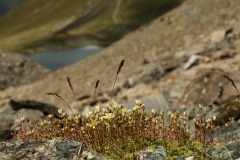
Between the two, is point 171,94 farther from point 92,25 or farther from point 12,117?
point 92,25

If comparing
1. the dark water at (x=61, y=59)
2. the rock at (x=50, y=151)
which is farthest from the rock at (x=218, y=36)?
the dark water at (x=61, y=59)

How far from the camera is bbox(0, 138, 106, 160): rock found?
6.18 metres

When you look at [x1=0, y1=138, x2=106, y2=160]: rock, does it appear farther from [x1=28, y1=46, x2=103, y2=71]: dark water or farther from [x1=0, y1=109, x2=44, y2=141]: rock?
[x1=28, y1=46, x2=103, y2=71]: dark water

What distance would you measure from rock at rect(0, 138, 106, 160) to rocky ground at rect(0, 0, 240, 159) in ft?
16.3

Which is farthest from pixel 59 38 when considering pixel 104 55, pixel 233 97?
pixel 233 97

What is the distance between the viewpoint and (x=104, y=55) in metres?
54.1

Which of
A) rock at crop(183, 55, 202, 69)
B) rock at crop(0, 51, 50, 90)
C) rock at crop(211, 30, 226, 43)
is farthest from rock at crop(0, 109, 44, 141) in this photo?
rock at crop(0, 51, 50, 90)

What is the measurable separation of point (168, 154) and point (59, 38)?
170m

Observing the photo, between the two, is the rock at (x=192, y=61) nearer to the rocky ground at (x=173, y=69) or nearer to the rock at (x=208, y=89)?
the rocky ground at (x=173, y=69)

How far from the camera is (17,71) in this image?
5919 centimetres

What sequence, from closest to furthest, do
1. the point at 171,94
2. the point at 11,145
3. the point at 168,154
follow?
the point at 11,145 → the point at 168,154 → the point at 171,94

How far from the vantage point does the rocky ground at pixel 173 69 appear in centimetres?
2002

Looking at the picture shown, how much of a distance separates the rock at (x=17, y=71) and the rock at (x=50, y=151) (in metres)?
50.1

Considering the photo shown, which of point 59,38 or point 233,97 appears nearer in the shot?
point 233,97
